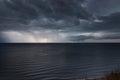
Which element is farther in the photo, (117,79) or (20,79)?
(20,79)

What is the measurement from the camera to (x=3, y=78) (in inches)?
1157

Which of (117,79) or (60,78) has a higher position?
(117,79)

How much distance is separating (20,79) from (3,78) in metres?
3.93

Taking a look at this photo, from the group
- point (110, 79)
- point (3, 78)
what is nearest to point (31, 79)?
point (3, 78)

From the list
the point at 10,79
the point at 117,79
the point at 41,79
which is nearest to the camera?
the point at 117,79

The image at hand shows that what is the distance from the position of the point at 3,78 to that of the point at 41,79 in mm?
8232

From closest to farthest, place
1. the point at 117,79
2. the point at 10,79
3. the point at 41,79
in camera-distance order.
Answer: the point at 117,79
the point at 41,79
the point at 10,79

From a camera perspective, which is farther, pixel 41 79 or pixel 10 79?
pixel 10 79

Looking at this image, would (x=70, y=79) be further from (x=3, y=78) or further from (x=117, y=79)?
(x=117, y=79)

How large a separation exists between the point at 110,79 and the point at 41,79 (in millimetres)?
15757

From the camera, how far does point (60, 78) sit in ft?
92.7

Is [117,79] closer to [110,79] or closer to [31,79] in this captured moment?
[110,79]

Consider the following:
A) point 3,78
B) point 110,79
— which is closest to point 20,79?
point 3,78

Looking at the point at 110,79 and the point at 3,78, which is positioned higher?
the point at 110,79
